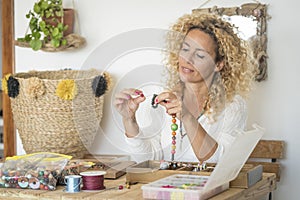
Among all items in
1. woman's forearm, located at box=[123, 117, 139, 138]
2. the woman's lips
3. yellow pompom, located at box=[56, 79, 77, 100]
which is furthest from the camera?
yellow pompom, located at box=[56, 79, 77, 100]

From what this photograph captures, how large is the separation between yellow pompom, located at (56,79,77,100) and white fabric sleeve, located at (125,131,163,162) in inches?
18.7

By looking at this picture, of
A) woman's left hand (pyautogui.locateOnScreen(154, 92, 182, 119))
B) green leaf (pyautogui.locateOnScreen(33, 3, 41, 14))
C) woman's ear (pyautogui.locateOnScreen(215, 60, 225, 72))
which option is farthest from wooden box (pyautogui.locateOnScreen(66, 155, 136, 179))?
green leaf (pyautogui.locateOnScreen(33, 3, 41, 14))

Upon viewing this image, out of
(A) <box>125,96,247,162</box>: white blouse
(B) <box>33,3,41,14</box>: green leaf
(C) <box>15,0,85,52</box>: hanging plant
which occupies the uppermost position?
(B) <box>33,3,41,14</box>: green leaf

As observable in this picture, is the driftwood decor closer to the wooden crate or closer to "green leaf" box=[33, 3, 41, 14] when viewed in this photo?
the wooden crate

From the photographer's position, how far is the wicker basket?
334cm

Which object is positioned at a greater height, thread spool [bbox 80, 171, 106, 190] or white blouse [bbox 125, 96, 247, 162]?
white blouse [bbox 125, 96, 247, 162]

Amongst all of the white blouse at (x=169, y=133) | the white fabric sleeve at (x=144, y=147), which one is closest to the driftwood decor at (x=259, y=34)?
the white blouse at (x=169, y=133)

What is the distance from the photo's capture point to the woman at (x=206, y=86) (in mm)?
2883

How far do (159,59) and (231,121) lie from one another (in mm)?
794

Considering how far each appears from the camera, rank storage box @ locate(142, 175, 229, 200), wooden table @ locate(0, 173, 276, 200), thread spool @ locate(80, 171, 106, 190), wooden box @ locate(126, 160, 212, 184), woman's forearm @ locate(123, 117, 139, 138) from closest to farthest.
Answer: storage box @ locate(142, 175, 229, 200)
wooden table @ locate(0, 173, 276, 200)
thread spool @ locate(80, 171, 106, 190)
wooden box @ locate(126, 160, 212, 184)
woman's forearm @ locate(123, 117, 139, 138)

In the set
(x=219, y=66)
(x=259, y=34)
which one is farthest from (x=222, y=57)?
(x=259, y=34)

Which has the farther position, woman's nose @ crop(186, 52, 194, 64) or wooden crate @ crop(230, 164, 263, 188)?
woman's nose @ crop(186, 52, 194, 64)

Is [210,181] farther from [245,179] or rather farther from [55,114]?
[55,114]

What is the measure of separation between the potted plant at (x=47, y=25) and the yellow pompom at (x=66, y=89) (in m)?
0.38
